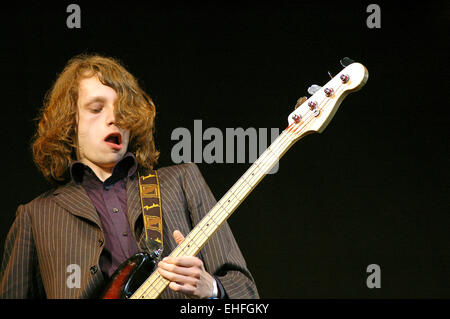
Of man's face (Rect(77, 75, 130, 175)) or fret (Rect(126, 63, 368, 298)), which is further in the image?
man's face (Rect(77, 75, 130, 175))

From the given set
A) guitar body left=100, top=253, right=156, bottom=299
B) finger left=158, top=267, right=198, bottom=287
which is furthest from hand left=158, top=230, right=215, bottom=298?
guitar body left=100, top=253, right=156, bottom=299

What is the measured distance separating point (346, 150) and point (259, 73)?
57 cm

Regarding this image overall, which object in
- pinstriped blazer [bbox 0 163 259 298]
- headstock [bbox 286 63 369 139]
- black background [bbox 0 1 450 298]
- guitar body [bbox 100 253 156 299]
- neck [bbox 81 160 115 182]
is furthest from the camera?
black background [bbox 0 1 450 298]

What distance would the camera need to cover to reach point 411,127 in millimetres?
2816

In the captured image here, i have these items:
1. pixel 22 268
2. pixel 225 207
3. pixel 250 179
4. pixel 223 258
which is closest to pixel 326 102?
pixel 250 179

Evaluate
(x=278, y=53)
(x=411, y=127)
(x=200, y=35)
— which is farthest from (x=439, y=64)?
(x=200, y=35)

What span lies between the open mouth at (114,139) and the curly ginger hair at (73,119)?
57mm

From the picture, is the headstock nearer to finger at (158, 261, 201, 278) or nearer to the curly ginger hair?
finger at (158, 261, 201, 278)

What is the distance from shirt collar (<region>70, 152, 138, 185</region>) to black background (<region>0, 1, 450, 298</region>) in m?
0.70

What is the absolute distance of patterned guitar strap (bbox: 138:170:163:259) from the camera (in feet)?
6.23

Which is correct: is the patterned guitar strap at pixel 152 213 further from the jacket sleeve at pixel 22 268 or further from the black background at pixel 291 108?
the black background at pixel 291 108

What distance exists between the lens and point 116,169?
213 centimetres

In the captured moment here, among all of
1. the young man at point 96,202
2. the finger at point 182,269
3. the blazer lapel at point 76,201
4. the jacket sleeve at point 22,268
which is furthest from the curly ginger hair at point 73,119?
the finger at point 182,269
